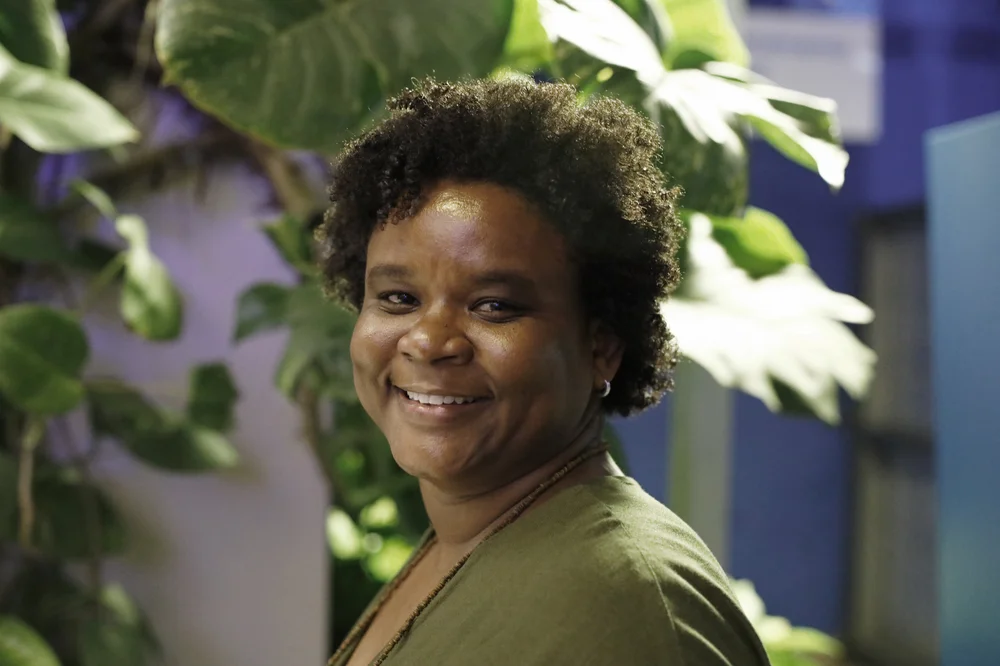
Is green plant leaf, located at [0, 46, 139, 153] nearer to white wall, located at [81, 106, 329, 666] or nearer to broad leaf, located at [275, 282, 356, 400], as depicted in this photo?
broad leaf, located at [275, 282, 356, 400]

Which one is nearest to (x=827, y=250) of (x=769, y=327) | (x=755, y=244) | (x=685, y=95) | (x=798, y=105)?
(x=755, y=244)

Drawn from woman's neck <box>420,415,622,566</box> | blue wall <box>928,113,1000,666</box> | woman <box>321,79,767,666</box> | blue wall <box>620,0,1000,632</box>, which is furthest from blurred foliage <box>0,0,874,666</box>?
blue wall <box>620,0,1000,632</box>

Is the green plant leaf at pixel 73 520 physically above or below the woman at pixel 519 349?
below

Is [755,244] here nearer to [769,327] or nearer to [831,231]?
[769,327]

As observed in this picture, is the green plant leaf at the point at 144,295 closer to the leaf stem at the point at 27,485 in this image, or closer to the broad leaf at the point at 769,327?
the leaf stem at the point at 27,485

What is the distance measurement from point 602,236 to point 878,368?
8.71 feet

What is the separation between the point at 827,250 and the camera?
305 centimetres

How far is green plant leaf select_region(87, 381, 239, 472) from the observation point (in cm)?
190

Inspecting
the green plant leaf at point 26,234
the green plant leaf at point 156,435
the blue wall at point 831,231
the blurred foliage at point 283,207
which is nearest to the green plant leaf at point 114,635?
the blurred foliage at point 283,207

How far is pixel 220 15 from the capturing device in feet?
3.97

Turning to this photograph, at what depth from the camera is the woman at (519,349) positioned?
0.73 meters

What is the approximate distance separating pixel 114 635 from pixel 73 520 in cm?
25

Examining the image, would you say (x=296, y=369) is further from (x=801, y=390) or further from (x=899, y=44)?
(x=899, y=44)

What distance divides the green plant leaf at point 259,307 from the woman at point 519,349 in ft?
2.70
